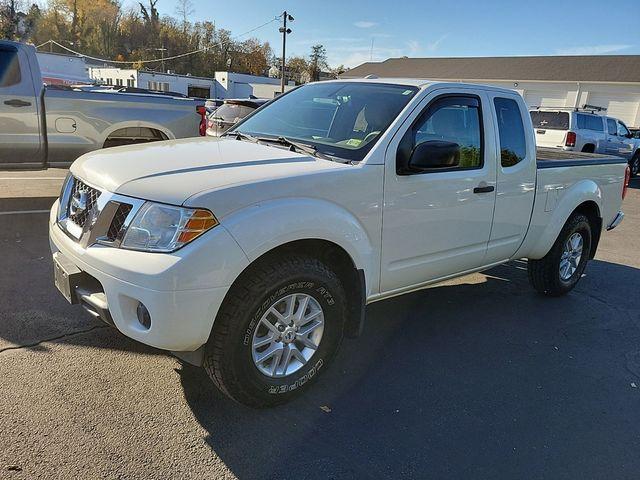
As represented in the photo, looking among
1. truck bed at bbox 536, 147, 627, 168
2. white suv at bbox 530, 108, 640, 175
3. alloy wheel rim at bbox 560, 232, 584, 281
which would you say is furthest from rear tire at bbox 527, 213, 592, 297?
white suv at bbox 530, 108, 640, 175

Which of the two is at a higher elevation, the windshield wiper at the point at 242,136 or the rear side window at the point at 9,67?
the rear side window at the point at 9,67

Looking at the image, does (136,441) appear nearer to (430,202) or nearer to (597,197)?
(430,202)

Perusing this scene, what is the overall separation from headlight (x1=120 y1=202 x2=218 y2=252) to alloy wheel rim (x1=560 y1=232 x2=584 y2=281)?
3.88m

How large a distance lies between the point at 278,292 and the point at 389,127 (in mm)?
1305

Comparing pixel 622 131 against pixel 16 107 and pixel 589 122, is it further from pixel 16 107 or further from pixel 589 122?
pixel 16 107

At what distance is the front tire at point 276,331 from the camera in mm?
2629

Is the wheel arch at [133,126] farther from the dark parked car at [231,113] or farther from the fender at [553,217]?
the fender at [553,217]

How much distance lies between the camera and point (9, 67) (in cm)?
657

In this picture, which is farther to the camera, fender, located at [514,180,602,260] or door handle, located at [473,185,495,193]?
fender, located at [514,180,602,260]

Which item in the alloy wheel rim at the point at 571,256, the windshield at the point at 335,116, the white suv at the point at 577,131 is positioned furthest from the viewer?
the white suv at the point at 577,131

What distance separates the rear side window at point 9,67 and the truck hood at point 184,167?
14.1 ft

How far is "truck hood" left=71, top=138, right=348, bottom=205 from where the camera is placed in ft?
8.38

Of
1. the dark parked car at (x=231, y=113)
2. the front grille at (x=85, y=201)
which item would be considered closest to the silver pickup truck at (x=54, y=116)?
the dark parked car at (x=231, y=113)

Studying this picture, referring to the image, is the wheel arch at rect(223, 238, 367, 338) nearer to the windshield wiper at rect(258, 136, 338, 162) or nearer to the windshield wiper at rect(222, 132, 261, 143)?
the windshield wiper at rect(258, 136, 338, 162)
